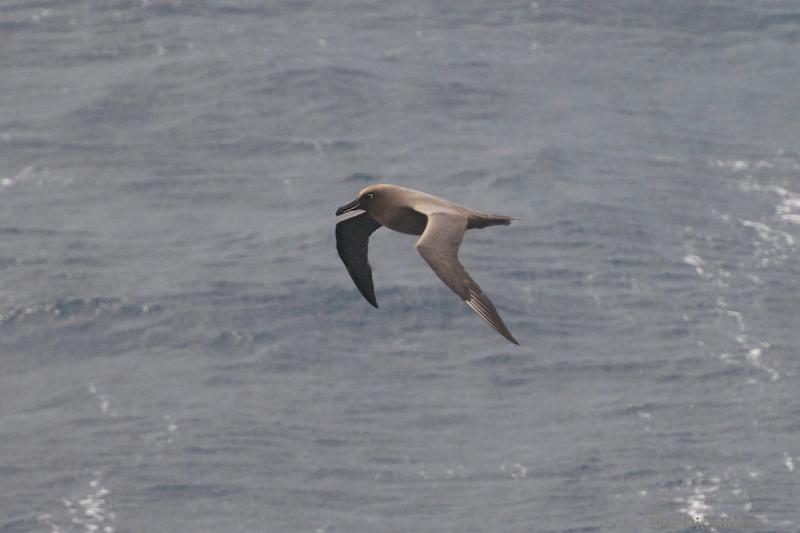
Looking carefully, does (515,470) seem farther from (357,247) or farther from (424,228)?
(424,228)

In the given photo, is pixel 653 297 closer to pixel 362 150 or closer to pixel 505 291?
pixel 505 291

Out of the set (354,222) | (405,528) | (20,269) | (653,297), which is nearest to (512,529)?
(405,528)

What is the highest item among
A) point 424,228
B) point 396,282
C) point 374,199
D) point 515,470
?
point 374,199

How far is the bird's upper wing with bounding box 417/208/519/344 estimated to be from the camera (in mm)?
24609

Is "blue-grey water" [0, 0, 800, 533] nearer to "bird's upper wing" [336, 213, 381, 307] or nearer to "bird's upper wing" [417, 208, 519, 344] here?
"bird's upper wing" [336, 213, 381, 307]

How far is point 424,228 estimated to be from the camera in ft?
94.1

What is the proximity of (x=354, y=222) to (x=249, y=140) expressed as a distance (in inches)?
2236

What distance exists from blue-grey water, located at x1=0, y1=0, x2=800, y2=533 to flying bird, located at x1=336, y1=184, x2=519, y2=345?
102ft

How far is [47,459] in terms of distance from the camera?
65.0 metres

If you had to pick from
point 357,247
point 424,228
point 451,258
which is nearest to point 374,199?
point 424,228

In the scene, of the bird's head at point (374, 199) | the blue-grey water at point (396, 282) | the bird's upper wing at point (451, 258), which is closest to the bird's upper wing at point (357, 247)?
the bird's head at point (374, 199)

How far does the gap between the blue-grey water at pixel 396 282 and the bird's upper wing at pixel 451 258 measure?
3431 centimetres

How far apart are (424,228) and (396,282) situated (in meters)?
43.6

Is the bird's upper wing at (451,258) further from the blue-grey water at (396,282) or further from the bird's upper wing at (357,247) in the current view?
the blue-grey water at (396,282)
